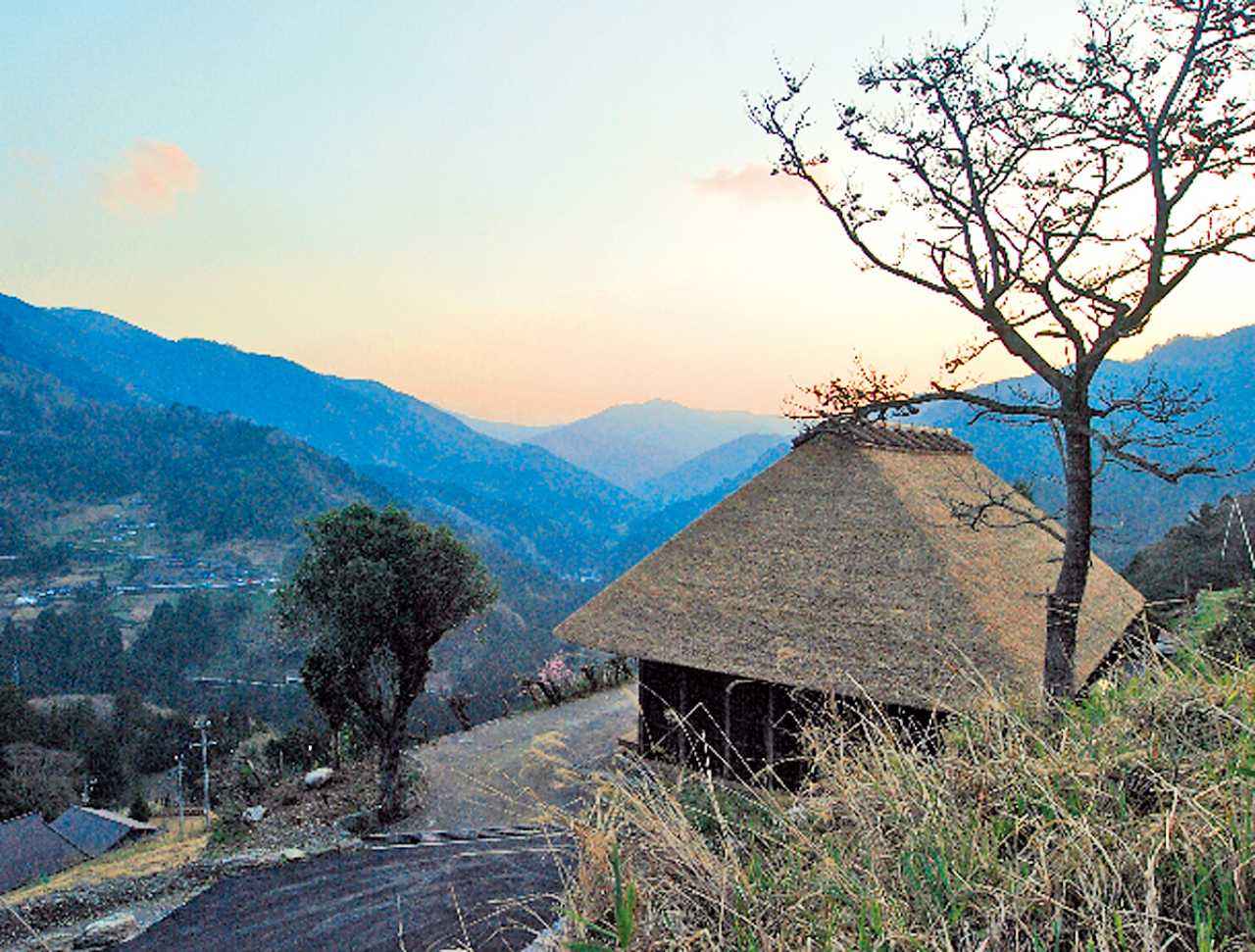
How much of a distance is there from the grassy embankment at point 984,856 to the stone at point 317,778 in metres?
11.9

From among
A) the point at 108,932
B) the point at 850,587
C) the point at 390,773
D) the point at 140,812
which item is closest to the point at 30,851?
the point at 140,812

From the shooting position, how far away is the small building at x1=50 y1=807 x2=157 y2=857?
→ 31.5 metres

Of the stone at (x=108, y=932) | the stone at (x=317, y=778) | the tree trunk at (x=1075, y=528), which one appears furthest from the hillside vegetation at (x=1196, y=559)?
the stone at (x=108, y=932)

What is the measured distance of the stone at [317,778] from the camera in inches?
502

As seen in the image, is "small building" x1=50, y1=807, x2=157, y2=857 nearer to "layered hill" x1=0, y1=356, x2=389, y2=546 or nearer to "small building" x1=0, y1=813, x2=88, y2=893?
"small building" x1=0, y1=813, x2=88, y2=893

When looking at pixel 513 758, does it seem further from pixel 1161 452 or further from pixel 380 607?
pixel 1161 452

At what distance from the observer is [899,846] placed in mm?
2117

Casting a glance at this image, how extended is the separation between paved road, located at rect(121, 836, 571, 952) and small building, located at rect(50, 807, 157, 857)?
2844 cm

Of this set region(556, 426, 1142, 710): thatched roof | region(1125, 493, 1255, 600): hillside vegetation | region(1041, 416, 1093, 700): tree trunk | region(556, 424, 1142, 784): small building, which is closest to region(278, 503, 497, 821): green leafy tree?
region(556, 426, 1142, 710): thatched roof

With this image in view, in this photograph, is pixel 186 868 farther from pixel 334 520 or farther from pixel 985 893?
pixel 985 893

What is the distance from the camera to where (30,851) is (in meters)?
30.6

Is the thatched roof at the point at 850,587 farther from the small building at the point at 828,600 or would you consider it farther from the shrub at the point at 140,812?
the shrub at the point at 140,812

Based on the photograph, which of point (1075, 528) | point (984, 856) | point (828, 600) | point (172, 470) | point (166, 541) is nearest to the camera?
point (984, 856)

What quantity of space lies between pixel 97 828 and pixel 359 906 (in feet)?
106
